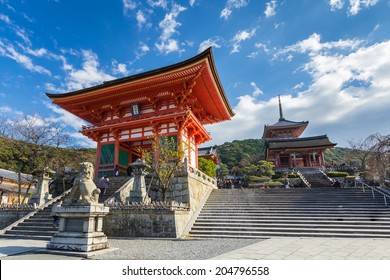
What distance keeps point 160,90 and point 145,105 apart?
7.00ft

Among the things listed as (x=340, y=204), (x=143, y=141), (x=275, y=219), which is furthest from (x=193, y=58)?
(x=340, y=204)

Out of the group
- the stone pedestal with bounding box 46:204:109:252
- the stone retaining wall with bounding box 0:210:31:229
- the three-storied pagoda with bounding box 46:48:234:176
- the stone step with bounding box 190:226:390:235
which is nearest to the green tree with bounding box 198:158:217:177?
the three-storied pagoda with bounding box 46:48:234:176

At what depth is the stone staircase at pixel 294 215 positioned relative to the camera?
33.8ft

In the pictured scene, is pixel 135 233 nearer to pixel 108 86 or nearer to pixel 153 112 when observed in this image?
pixel 153 112

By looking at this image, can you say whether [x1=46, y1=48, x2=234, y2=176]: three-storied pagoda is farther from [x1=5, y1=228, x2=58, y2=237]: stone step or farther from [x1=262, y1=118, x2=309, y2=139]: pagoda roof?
[x1=262, y1=118, x2=309, y2=139]: pagoda roof

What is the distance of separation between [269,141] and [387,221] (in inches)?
1243

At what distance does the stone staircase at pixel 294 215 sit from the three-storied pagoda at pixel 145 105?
228 inches

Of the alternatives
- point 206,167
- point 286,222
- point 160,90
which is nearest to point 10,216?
point 160,90

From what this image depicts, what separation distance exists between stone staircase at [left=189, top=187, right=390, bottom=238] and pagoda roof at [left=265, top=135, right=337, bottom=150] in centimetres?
2301

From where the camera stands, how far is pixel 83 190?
23.8ft

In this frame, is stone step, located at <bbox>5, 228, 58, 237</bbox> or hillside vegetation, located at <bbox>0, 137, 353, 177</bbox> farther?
hillside vegetation, located at <bbox>0, 137, 353, 177</bbox>

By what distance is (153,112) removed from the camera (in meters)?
18.7

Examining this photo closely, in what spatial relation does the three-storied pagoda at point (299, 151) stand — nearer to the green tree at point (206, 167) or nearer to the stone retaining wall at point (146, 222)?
the green tree at point (206, 167)

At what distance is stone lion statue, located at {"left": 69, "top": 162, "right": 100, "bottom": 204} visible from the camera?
23.7ft
